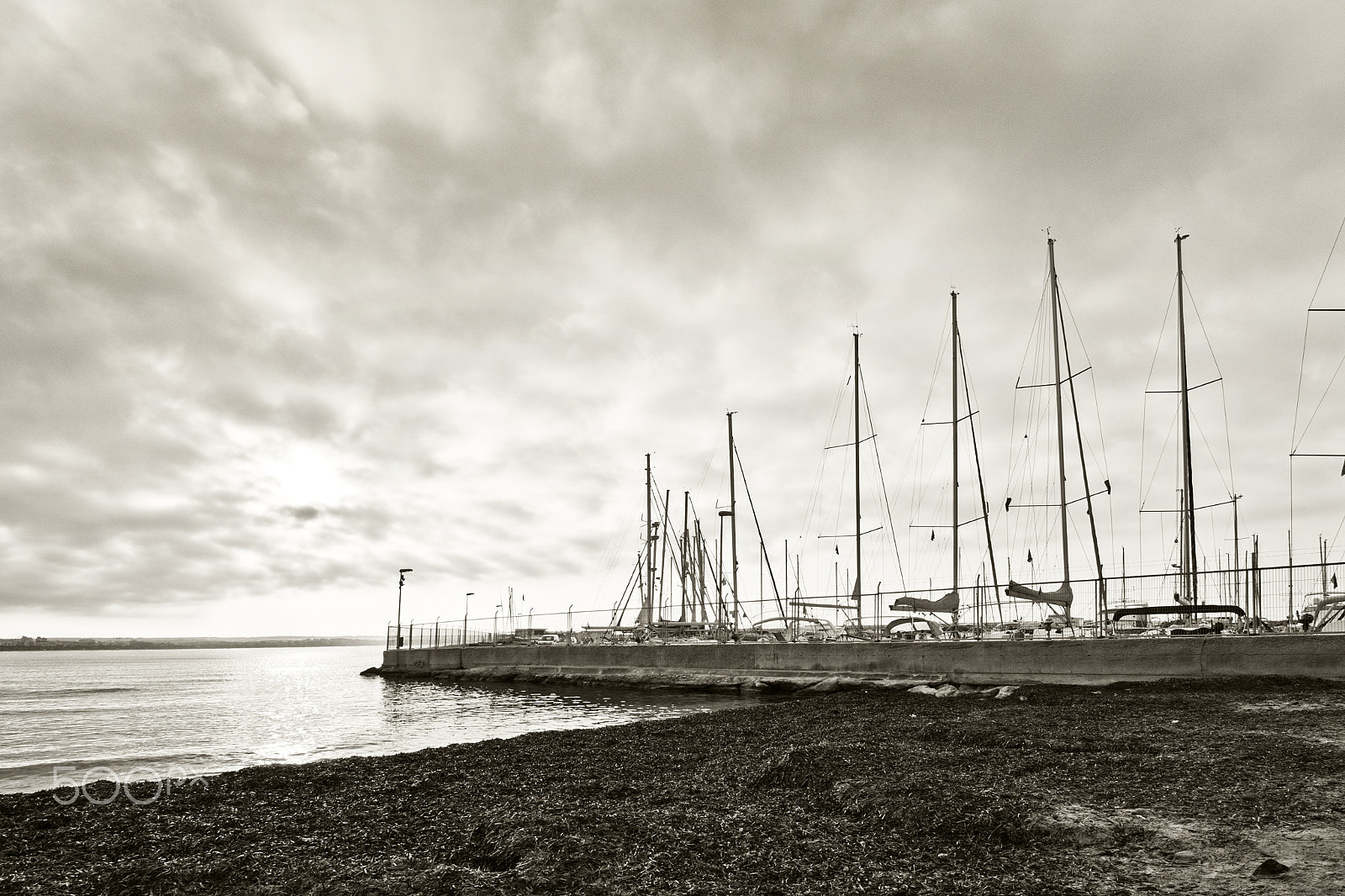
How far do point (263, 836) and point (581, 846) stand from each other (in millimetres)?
3655

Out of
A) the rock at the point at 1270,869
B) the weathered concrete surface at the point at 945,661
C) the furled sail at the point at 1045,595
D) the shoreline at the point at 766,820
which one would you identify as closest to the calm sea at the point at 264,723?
the weathered concrete surface at the point at 945,661

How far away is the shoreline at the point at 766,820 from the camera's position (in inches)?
260

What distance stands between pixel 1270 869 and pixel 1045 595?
85.2 ft

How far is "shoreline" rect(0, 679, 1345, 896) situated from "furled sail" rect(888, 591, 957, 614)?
65.7ft

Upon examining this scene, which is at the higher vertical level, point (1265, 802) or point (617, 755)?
point (1265, 802)

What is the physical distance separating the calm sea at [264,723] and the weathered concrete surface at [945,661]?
8.64ft

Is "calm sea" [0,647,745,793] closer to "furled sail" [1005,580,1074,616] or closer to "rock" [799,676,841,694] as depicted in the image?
"rock" [799,676,841,694]

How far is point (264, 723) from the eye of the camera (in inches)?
1168

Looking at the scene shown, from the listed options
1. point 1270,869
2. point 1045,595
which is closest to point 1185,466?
point 1045,595

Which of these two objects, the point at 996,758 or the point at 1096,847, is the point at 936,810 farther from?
the point at 996,758

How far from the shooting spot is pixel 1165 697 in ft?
61.8

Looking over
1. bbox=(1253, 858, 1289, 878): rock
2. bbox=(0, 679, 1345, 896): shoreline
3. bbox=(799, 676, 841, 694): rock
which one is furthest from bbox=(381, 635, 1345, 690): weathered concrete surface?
bbox=(1253, 858, 1289, 878): rock

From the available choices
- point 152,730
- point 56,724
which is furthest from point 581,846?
point 56,724

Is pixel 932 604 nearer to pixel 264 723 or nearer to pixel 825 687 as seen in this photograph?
pixel 825 687
